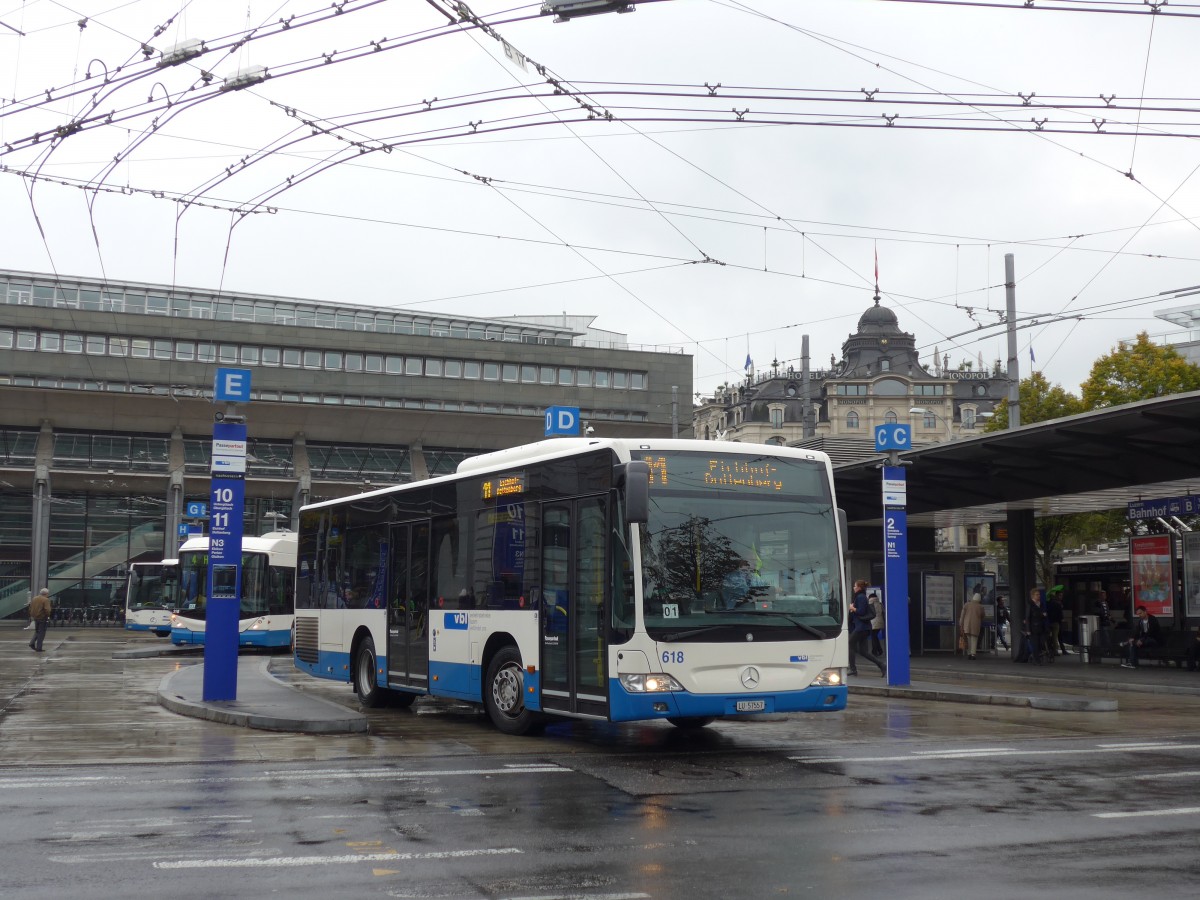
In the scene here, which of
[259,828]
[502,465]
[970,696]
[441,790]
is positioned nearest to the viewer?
[259,828]

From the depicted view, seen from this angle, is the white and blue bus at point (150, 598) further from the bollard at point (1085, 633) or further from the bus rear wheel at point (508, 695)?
the bus rear wheel at point (508, 695)

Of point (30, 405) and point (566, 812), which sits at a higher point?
point (30, 405)

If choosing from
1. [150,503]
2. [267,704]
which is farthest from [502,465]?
[150,503]

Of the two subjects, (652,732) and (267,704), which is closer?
(652,732)

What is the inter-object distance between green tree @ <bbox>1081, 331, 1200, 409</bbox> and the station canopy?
738 inches

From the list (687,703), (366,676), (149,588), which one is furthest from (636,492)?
(149,588)

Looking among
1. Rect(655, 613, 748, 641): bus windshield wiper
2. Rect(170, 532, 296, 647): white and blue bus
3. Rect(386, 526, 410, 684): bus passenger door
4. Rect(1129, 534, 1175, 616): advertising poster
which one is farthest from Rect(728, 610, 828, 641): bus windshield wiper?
Rect(170, 532, 296, 647): white and blue bus

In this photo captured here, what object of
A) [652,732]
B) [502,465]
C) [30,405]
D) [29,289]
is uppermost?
[29,289]

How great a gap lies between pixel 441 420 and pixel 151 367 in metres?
13.8

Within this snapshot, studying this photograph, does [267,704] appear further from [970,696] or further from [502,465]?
[970,696]

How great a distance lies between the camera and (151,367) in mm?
59250

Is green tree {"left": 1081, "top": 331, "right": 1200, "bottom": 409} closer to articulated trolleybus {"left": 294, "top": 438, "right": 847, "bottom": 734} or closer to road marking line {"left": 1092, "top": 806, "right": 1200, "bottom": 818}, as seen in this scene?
articulated trolleybus {"left": 294, "top": 438, "right": 847, "bottom": 734}

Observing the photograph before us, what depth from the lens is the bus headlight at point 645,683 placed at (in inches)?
462

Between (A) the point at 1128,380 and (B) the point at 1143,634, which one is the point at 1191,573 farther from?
(A) the point at 1128,380
